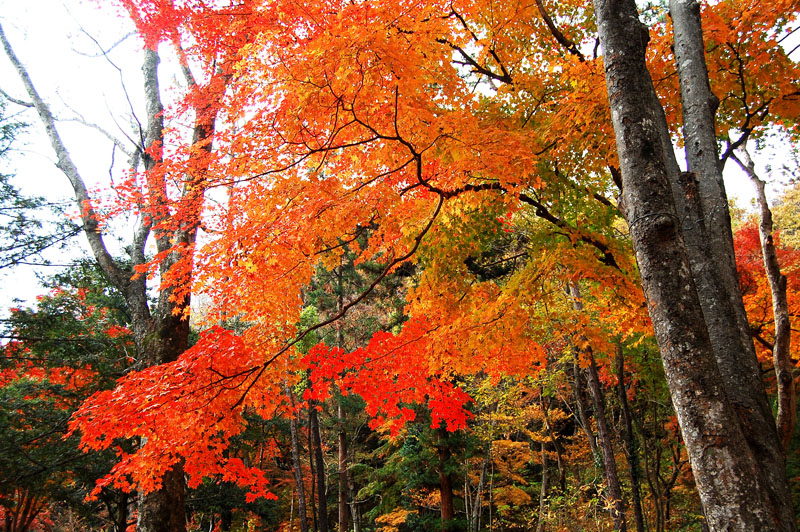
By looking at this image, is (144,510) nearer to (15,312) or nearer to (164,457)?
(164,457)

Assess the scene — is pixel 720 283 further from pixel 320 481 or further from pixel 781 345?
pixel 320 481

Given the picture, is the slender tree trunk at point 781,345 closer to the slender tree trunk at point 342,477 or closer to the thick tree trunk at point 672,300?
the thick tree trunk at point 672,300

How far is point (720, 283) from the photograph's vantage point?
248 cm

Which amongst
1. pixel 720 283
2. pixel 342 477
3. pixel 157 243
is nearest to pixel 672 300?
pixel 720 283

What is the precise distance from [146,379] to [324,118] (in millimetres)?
2940

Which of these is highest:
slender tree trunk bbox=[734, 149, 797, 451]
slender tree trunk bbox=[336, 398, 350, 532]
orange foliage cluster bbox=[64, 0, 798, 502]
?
orange foliage cluster bbox=[64, 0, 798, 502]

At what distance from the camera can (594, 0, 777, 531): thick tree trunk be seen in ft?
5.79

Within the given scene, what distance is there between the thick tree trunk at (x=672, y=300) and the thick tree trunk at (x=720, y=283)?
26 cm

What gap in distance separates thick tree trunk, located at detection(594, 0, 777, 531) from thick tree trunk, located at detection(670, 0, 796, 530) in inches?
10.3

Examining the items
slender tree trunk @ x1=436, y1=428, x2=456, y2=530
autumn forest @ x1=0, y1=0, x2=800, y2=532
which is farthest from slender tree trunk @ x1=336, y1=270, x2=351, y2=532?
autumn forest @ x1=0, y1=0, x2=800, y2=532

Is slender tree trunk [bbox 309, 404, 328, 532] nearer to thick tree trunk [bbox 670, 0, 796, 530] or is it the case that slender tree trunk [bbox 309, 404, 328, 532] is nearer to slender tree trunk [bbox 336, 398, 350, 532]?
slender tree trunk [bbox 336, 398, 350, 532]

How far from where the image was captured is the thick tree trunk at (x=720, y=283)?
7.32ft

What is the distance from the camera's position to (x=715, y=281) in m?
2.47

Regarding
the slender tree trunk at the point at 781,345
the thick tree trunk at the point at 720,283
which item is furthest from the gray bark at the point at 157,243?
the slender tree trunk at the point at 781,345
